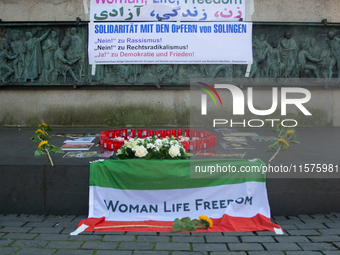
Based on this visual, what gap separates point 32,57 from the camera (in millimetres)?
7957

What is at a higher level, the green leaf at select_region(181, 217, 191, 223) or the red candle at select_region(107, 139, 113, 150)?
the red candle at select_region(107, 139, 113, 150)

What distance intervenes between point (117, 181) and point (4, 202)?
1.49 m

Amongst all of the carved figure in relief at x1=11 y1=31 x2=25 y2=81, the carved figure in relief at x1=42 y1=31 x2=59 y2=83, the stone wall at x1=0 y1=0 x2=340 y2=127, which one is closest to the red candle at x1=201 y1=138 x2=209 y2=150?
the stone wall at x1=0 y1=0 x2=340 y2=127

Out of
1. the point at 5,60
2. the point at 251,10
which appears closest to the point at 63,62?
the point at 5,60

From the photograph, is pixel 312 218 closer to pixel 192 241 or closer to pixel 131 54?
pixel 192 241

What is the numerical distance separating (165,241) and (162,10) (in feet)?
20.0

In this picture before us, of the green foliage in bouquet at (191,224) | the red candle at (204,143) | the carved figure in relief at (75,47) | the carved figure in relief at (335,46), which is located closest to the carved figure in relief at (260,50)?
the carved figure in relief at (335,46)

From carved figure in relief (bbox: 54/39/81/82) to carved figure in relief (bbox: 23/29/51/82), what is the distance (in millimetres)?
397

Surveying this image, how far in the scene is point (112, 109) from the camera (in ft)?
27.1

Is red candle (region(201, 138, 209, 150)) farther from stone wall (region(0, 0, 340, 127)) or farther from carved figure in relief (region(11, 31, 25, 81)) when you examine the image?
carved figure in relief (region(11, 31, 25, 81))

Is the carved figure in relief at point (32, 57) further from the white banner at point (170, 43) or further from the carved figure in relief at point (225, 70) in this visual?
the carved figure in relief at point (225, 70)

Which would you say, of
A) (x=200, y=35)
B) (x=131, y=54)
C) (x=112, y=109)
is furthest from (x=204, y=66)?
(x=112, y=109)

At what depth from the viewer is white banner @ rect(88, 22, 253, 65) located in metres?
7.88

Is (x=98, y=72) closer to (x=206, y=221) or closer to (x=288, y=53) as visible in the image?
(x=288, y=53)
